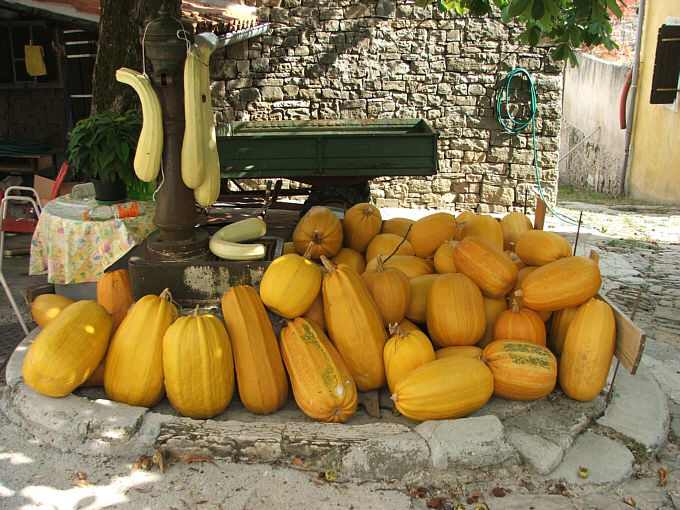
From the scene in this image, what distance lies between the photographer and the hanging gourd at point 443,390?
2621 millimetres

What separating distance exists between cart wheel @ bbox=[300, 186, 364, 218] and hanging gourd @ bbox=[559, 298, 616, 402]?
4.15 meters

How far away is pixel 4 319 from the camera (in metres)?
4.62

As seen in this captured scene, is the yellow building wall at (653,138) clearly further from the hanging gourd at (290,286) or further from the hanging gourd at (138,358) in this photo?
the hanging gourd at (138,358)

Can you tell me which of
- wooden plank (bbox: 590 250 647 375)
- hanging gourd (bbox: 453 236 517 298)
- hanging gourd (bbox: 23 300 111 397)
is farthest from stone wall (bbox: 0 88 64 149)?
wooden plank (bbox: 590 250 647 375)

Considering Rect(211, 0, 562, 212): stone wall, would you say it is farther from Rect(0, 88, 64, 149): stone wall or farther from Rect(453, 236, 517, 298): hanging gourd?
Rect(453, 236, 517, 298): hanging gourd

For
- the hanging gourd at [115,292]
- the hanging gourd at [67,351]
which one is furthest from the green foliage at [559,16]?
the hanging gourd at [67,351]

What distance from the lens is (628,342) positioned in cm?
285

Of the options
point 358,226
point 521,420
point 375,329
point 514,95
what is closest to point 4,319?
point 358,226

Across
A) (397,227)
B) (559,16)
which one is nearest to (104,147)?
(397,227)

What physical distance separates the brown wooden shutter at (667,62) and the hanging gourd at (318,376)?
11.1m

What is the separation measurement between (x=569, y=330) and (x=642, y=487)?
2.72 feet

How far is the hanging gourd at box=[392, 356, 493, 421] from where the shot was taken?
2621 mm

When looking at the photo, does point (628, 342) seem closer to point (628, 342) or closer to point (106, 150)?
point (628, 342)

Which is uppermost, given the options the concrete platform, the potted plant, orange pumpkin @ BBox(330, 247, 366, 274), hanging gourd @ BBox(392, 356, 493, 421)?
the potted plant
